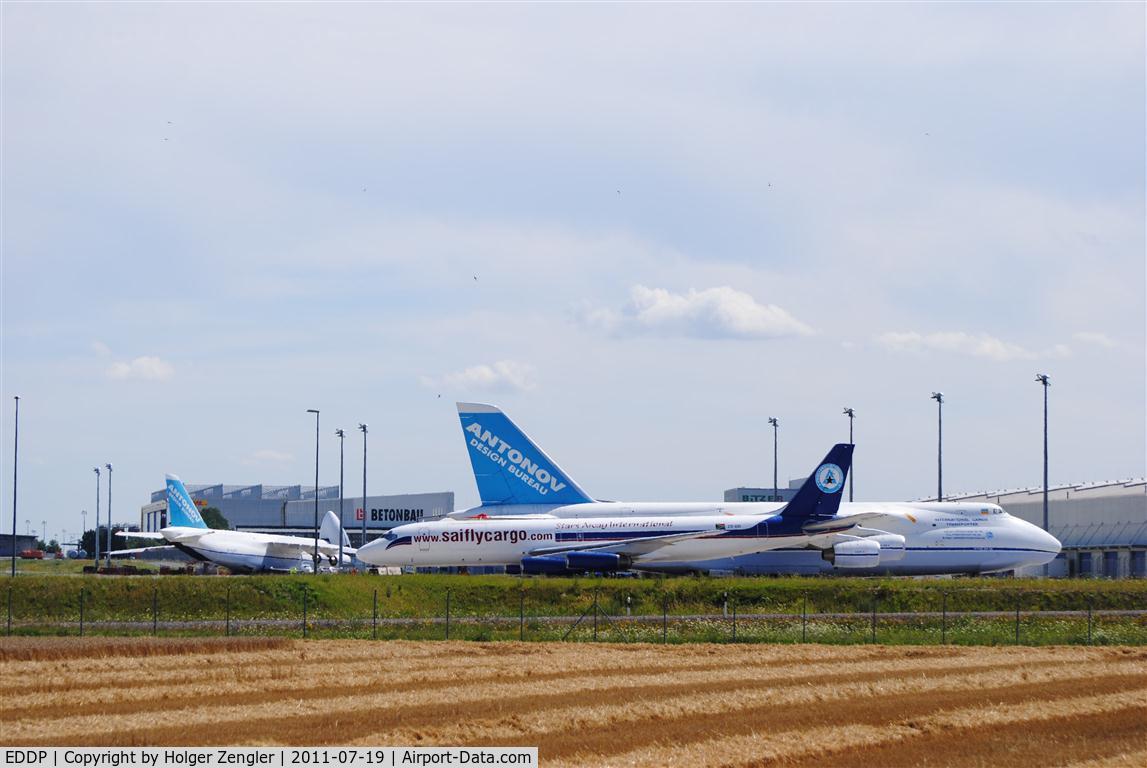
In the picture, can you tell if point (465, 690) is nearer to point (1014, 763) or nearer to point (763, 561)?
point (1014, 763)

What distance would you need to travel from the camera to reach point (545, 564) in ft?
218

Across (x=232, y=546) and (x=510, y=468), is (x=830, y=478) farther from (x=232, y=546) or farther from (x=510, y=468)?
(x=232, y=546)

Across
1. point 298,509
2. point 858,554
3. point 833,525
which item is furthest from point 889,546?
point 298,509

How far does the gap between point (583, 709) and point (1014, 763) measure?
860cm

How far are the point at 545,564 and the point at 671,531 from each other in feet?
21.6

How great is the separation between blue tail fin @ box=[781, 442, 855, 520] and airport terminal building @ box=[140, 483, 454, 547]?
211ft

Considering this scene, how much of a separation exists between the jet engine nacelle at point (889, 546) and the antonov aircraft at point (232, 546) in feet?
119

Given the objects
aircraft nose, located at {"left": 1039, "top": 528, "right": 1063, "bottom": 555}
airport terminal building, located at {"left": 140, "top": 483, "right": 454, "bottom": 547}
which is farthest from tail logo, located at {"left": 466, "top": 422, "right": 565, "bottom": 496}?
airport terminal building, located at {"left": 140, "top": 483, "right": 454, "bottom": 547}

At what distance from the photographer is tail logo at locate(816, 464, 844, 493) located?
65.0 meters

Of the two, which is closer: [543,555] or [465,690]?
[465,690]

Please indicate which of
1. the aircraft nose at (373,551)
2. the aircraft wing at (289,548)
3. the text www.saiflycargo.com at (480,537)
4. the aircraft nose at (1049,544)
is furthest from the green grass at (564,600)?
the aircraft wing at (289,548)

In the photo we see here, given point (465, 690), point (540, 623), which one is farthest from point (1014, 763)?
point (540, 623)

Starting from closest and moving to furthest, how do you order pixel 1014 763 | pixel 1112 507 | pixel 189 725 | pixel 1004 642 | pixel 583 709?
pixel 1014 763 → pixel 189 725 → pixel 583 709 → pixel 1004 642 → pixel 1112 507

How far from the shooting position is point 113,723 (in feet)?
79.7
